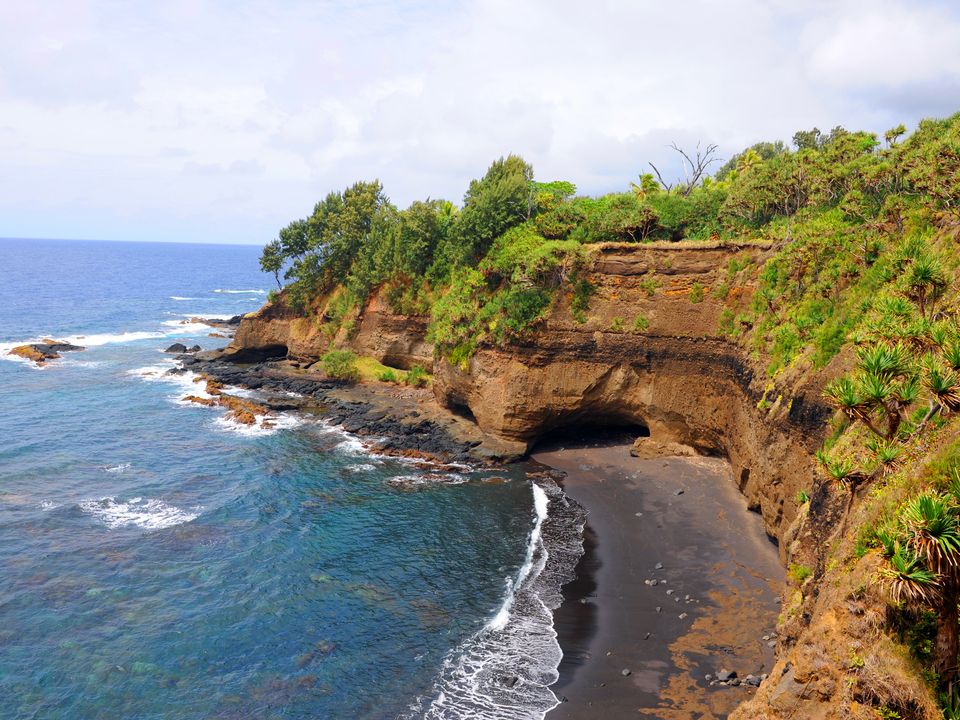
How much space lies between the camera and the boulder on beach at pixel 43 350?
204 ft

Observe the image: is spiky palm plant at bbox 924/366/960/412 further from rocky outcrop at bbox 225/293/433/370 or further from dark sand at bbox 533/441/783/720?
rocky outcrop at bbox 225/293/433/370

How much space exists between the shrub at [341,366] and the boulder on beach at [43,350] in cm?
2961

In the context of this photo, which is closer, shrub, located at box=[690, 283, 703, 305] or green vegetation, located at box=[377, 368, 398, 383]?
shrub, located at box=[690, 283, 703, 305]

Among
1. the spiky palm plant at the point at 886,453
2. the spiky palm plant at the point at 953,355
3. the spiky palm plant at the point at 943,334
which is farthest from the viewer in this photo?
the spiky palm plant at the point at 886,453

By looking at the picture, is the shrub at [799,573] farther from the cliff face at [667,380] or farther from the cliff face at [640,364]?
the cliff face at [640,364]

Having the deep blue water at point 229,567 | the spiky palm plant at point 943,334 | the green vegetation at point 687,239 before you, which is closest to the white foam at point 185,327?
the green vegetation at point 687,239

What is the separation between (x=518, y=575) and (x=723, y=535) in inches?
374

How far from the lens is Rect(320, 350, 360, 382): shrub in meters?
52.9

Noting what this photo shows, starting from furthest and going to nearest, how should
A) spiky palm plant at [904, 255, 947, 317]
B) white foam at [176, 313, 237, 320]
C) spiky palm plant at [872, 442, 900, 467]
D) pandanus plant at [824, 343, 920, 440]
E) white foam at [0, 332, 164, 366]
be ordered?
white foam at [176, 313, 237, 320] < white foam at [0, 332, 164, 366] < spiky palm plant at [904, 255, 947, 317] < pandanus plant at [824, 343, 920, 440] < spiky palm plant at [872, 442, 900, 467]

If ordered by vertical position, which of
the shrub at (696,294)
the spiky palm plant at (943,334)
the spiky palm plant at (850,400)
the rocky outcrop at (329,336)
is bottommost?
the rocky outcrop at (329,336)

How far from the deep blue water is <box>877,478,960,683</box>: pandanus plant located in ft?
40.3

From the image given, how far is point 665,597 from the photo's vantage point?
2475cm

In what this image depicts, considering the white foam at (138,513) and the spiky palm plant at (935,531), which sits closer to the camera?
the spiky palm plant at (935,531)

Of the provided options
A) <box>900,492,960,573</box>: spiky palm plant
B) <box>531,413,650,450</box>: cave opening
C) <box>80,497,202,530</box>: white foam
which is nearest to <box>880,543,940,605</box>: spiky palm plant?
<box>900,492,960,573</box>: spiky palm plant
